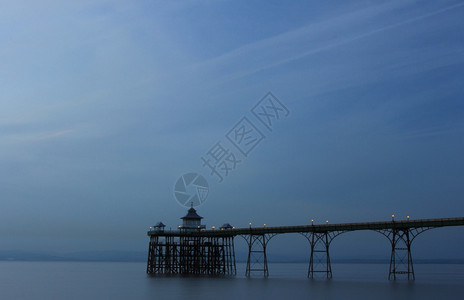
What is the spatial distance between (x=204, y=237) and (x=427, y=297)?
4674cm

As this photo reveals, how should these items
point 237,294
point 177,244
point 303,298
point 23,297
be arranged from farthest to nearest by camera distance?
point 177,244
point 23,297
point 237,294
point 303,298

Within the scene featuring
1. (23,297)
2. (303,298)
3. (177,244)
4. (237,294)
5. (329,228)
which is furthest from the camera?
(177,244)

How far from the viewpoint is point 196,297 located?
53.7 meters

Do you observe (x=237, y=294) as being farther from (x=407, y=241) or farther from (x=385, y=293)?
(x=407, y=241)

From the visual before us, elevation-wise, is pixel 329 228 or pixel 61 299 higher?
pixel 329 228

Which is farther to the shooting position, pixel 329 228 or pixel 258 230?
pixel 258 230

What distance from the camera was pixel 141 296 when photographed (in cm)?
5719

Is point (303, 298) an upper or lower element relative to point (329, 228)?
lower

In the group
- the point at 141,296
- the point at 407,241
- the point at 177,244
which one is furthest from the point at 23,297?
the point at 407,241

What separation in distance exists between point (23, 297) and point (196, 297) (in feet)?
76.5

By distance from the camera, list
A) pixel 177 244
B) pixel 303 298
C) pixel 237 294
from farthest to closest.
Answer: pixel 177 244 < pixel 237 294 < pixel 303 298

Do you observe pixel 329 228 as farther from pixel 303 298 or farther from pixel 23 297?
pixel 23 297

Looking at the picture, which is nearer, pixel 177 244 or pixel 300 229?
pixel 300 229

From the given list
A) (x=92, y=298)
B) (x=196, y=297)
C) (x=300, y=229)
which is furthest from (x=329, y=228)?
(x=92, y=298)
